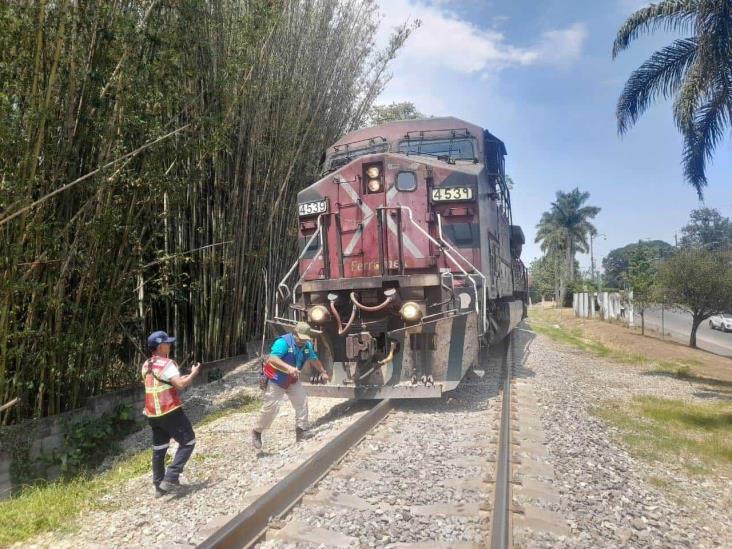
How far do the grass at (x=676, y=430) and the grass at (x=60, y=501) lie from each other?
183 inches

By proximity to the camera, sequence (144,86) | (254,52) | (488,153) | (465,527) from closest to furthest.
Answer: (465,527), (144,86), (488,153), (254,52)

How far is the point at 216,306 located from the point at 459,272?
497 cm

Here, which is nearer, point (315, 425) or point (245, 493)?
point (245, 493)

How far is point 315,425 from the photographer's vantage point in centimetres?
596

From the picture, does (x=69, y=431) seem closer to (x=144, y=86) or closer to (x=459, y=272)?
(x=144, y=86)

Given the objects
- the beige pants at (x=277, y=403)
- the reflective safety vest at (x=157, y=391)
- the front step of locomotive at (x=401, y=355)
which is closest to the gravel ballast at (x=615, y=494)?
the front step of locomotive at (x=401, y=355)

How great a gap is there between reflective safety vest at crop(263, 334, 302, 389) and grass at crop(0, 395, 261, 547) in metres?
1.01

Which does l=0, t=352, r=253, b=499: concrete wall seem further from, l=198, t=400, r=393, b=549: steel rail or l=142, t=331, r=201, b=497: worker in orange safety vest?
l=198, t=400, r=393, b=549: steel rail

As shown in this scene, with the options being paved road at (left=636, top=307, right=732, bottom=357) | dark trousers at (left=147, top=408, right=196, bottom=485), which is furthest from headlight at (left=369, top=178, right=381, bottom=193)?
paved road at (left=636, top=307, right=732, bottom=357)

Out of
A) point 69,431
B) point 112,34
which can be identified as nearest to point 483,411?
point 69,431

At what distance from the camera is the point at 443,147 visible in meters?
7.48

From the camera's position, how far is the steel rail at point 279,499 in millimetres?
3057

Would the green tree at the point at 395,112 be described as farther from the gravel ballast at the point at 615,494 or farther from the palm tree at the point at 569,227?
the palm tree at the point at 569,227

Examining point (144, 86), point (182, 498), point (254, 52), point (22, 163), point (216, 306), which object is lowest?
point (182, 498)
